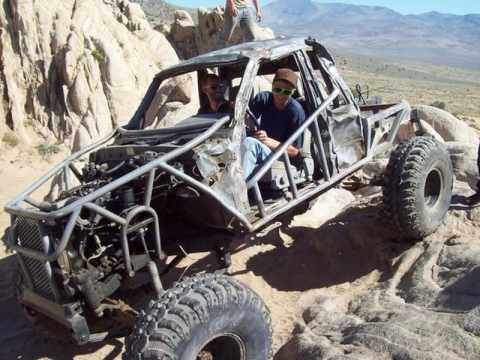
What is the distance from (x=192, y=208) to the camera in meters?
3.80

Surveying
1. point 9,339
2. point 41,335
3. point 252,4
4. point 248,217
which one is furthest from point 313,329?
point 252,4

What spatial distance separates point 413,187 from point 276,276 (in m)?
1.53

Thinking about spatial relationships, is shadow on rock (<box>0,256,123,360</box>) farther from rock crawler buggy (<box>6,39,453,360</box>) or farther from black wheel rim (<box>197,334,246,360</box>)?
black wheel rim (<box>197,334,246,360</box>)

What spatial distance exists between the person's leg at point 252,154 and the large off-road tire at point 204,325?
1.00 m

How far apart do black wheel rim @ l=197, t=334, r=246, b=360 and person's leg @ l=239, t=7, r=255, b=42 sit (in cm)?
1106

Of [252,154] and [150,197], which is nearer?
[150,197]

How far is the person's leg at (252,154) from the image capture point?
3.88 metres

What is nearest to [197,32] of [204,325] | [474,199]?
[474,199]

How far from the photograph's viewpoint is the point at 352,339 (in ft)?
11.2

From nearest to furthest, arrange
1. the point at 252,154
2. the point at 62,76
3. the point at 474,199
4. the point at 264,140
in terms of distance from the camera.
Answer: the point at 252,154 < the point at 264,140 < the point at 474,199 < the point at 62,76

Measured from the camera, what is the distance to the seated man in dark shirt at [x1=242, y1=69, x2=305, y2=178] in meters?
4.11

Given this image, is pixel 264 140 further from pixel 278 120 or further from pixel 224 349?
pixel 224 349

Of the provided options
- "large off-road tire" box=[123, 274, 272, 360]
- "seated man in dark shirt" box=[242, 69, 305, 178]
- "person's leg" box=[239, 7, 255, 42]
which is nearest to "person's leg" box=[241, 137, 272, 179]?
"seated man in dark shirt" box=[242, 69, 305, 178]

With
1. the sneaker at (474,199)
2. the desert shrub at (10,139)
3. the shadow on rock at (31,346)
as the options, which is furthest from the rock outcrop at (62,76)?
the shadow on rock at (31,346)
